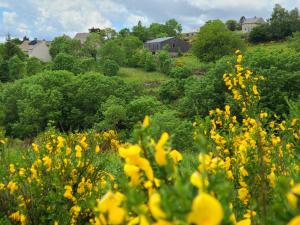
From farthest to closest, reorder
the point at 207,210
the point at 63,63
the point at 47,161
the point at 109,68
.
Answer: the point at 109,68, the point at 63,63, the point at 47,161, the point at 207,210

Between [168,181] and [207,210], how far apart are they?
65 centimetres

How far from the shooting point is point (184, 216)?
118 centimetres

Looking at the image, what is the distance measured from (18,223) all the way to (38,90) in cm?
3219

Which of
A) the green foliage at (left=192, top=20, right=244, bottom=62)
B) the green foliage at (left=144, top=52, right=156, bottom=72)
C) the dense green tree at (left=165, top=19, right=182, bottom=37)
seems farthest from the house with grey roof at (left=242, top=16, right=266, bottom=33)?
the green foliage at (left=144, top=52, right=156, bottom=72)

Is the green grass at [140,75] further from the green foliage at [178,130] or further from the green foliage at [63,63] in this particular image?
the green foliage at [178,130]

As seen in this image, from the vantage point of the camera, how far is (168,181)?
1649mm

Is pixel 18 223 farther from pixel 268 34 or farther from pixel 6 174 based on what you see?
pixel 268 34

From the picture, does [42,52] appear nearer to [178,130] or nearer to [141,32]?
[141,32]

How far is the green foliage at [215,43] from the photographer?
58.8 meters

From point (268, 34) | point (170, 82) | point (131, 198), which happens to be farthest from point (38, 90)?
point (268, 34)

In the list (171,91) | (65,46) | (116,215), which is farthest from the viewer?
(65,46)

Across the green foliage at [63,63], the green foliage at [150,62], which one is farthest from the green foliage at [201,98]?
the green foliage at [150,62]

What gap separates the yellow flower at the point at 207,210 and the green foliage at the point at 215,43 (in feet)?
191

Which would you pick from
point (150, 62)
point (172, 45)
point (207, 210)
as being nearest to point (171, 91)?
point (150, 62)
